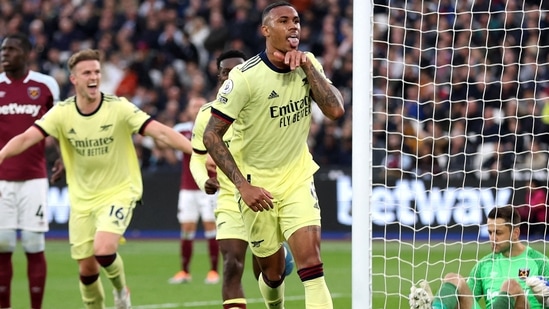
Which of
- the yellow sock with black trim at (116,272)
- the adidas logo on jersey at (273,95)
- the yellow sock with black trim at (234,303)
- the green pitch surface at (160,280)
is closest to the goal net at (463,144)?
the green pitch surface at (160,280)

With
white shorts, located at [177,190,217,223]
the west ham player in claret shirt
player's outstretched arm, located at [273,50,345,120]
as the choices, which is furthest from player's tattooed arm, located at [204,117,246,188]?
white shorts, located at [177,190,217,223]

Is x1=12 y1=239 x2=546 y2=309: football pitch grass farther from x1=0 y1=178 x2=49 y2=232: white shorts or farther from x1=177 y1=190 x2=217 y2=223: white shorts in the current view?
x1=0 y1=178 x2=49 y2=232: white shorts

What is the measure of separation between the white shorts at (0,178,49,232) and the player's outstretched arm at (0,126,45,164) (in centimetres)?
81

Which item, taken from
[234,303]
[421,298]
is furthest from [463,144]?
[234,303]

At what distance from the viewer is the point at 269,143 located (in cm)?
794

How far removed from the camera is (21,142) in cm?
980

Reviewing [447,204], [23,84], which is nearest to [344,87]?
[447,204]

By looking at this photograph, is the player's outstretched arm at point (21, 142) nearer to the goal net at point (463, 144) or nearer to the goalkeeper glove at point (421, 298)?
the goalkeeper glove at point (421, 298)

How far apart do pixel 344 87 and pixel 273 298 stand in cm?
1323

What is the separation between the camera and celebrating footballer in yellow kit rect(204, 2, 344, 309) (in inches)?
298

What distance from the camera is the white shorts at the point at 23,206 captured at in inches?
412

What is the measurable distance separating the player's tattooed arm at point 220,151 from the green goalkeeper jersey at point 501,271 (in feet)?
7.90

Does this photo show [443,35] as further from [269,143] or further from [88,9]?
[269,143]

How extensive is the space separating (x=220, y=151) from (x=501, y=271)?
2.71 meters
